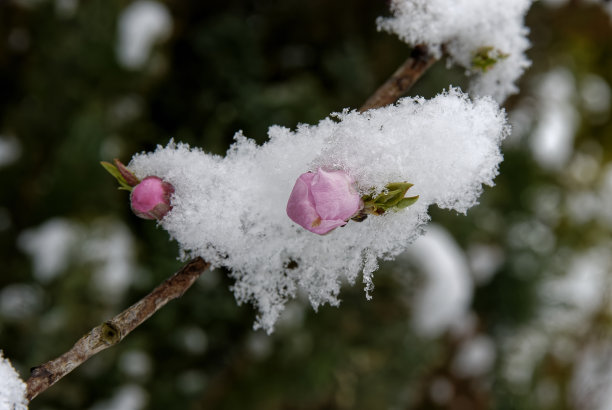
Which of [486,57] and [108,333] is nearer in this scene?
[108,333]

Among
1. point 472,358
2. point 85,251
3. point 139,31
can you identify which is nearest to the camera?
point 85,251

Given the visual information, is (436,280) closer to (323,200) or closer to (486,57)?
(486,57)

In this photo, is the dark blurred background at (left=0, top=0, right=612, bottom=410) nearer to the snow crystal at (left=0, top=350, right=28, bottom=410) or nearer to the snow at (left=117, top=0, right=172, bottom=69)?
the snow at (left=117, top=0, right=172, bottom=69)

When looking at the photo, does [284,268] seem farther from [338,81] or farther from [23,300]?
[338,81]

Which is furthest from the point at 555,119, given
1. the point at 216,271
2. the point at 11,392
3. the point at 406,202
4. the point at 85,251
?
A: the point at 11,392

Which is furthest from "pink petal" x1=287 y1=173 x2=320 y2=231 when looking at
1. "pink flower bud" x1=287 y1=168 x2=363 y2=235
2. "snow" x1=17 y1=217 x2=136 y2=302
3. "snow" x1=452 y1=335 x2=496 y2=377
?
"snow" x1=452 y1=335 x2=496 y2=377

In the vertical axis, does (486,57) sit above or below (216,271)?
below
